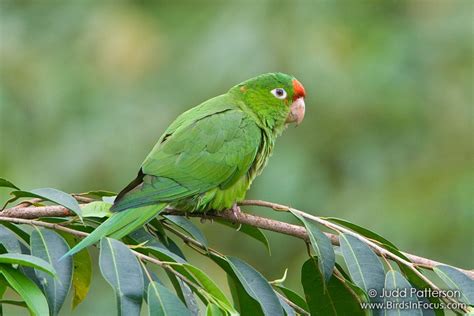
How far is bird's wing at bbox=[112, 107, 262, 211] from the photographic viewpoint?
267 centimetres

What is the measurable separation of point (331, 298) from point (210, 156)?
2.66 ft

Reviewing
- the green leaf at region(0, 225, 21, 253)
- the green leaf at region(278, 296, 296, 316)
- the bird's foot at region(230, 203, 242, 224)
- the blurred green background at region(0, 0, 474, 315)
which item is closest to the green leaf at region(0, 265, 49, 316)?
the green leaf at region(0, 225, 21, 253)

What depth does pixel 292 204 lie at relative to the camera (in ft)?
15.9

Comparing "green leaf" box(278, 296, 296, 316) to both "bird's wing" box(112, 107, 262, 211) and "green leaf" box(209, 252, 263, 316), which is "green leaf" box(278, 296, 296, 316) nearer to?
"green leaf" box(209, 252, 263, 316)

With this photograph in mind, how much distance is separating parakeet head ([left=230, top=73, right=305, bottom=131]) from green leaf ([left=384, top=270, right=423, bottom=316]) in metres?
1.19

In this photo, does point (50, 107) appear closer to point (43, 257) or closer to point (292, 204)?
point (292, 204)

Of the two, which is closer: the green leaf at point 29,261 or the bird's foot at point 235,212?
the green leaf at point 29,261

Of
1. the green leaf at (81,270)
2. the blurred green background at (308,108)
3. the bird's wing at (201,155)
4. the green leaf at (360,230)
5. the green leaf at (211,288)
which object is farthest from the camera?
the blurred green background at (308,108)

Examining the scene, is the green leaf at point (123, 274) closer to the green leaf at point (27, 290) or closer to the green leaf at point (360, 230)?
the green leaf at point (27, 290)

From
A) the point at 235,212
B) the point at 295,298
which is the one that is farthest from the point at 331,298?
the point at 235,212

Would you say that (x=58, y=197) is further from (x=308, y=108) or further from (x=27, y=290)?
(x=308, y=108)

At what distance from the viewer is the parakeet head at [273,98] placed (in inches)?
126

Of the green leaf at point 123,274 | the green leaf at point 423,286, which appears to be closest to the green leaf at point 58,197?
the green leaf at point 123,274

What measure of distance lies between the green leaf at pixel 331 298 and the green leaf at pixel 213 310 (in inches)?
18.9
